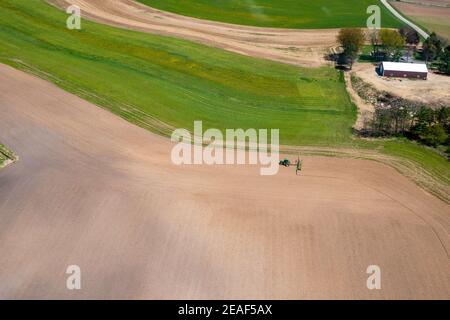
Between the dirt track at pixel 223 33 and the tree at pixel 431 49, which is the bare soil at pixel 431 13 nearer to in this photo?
the tree at pixel 431 49

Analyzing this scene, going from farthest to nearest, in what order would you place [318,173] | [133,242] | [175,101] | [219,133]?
[175,101] → [219,133] → [318,173] → [133,242]

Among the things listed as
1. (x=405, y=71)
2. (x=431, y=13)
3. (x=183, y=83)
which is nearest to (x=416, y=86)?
(x=405, y=71)

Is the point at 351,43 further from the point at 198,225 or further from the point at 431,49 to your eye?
the point at 198,225

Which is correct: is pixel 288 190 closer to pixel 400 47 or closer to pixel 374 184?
pixel 374 184

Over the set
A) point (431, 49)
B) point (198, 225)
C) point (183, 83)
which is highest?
point (431, 49)

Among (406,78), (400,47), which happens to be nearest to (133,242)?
(406,78)

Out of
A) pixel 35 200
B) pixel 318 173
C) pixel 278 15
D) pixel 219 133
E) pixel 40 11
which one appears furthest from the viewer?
pixel 278 15
